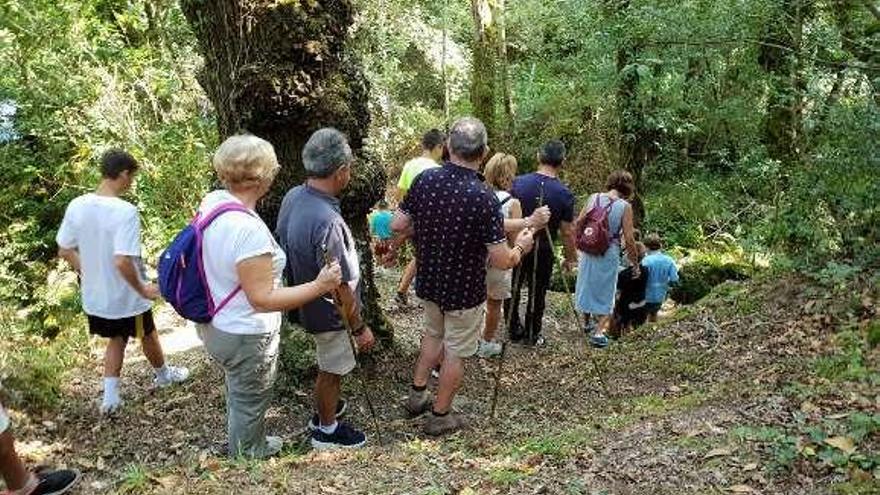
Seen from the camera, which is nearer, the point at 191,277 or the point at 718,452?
the point at 718,452

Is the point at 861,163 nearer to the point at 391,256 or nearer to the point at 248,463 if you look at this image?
the point at 391,256

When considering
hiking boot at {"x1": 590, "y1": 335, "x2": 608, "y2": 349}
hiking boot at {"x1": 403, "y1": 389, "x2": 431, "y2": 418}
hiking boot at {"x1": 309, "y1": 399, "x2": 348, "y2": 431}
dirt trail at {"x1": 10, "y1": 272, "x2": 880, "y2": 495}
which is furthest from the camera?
hiking boot at {"x1": 590, "y1": 335, "x2": 608, "y2": 349}

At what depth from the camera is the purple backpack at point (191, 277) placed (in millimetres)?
4250

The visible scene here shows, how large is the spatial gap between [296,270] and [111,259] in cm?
192

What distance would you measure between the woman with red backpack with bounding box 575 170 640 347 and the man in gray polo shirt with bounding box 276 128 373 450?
3853mm

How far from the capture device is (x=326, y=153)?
4.93 metres

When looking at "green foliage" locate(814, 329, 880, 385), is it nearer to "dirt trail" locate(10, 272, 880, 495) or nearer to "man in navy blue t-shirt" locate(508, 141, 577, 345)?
"dirt trail" locate(10, 272, 880, 495)

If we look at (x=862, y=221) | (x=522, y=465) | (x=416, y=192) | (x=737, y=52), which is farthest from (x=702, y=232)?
(x=522, y=465)

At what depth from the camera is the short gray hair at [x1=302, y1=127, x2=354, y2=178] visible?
16.2 feet

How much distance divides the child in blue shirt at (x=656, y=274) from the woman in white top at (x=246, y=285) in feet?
19.4

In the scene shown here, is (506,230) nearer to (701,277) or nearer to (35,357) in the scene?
(35,357)

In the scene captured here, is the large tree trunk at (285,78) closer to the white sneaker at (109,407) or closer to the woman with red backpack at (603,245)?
the white sneaker at (109,407)

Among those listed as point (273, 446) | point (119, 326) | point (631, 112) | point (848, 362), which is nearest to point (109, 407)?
point (119, 326)

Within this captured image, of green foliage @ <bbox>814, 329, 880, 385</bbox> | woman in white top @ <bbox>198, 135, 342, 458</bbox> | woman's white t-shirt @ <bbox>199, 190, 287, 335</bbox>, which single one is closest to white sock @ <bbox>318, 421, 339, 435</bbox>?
woman in white top @ <bbox>198, 135, 342, 458</bbox>
